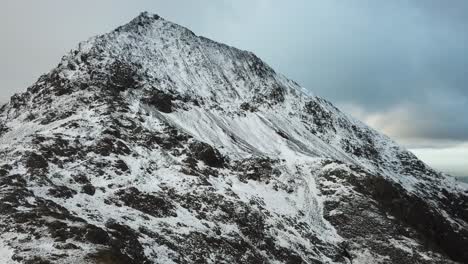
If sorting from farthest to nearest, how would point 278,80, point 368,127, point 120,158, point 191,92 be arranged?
point 368,127
point 278,80
point 191,92
point 120,158

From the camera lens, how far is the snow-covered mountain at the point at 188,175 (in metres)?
54.3

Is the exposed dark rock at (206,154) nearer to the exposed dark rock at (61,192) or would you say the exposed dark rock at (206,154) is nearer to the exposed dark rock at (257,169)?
the exposed dark rock at (257,169)

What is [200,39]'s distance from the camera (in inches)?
5581

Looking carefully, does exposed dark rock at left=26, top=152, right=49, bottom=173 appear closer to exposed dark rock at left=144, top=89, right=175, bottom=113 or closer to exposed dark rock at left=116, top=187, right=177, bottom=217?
exposed dark rock at left=116, top=187, right=177, bottom=217

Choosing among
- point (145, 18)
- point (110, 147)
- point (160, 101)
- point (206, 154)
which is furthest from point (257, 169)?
point (145, 18)

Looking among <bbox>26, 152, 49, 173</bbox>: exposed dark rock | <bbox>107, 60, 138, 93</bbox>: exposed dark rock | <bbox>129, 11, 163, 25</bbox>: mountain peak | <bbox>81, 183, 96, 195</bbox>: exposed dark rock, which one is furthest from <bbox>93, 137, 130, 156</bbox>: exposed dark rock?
<bbox>129, 11, 163, 25</bbox>: mountain peak

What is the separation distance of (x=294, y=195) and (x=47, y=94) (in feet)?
157

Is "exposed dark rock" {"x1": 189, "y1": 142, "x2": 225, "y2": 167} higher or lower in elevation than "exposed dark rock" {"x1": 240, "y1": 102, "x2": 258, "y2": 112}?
lower

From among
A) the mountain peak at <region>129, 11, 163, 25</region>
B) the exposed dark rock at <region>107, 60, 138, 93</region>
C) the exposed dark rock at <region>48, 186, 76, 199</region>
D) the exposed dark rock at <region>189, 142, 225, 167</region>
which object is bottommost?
the exposed dark rock at <region>48, 186, 76, 199</region>

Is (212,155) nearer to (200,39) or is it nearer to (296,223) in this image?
(296,223)

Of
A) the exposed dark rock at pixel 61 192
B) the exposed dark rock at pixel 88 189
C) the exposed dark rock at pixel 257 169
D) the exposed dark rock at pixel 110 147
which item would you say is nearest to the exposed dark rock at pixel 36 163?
the exposed dark rock at pixel 61 192

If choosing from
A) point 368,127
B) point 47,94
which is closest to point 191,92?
point 47,94

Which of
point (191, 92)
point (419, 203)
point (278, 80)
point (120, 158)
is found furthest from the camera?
point (278, 80)

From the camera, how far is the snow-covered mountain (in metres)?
54.3
